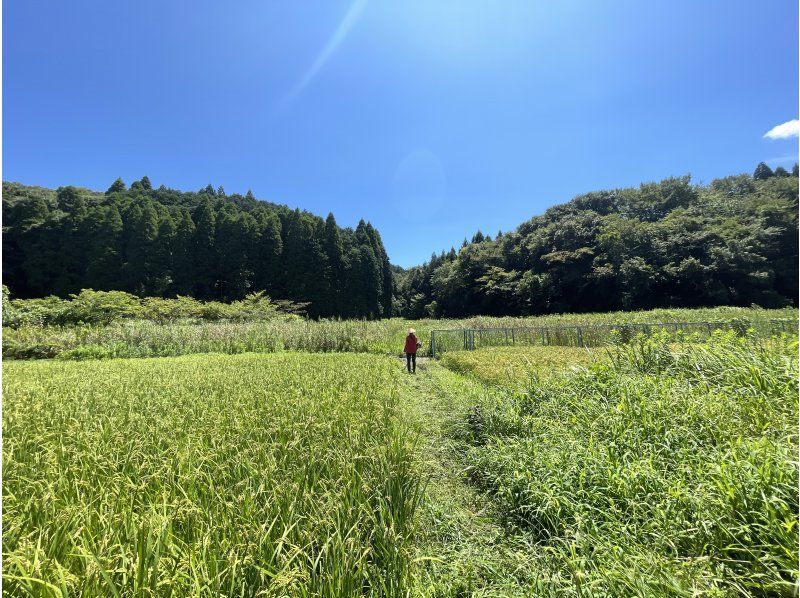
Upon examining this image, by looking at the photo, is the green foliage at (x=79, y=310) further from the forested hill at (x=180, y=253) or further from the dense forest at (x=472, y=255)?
the forested hill at (x=180, y=253)

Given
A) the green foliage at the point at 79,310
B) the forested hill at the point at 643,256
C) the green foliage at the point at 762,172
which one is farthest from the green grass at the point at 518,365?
the green foliage at the point at 762,172

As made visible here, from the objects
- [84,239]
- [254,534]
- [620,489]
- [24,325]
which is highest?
[84,239]

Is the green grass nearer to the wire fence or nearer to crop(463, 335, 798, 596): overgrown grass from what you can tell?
crop(463, 335, 798, 596): overgrown grass

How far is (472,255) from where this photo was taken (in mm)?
44688

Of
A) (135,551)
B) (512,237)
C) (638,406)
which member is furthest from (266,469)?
(512,237)

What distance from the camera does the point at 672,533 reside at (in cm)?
198

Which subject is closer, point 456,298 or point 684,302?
point 684,302

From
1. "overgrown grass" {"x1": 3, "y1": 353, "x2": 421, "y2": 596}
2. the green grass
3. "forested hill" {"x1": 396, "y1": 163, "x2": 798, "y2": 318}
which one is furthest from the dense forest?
"overgrown grass" {"x1": 3, "y1": 353, "x2": 421, "y2": 596}

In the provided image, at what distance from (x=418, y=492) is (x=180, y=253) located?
1715 inches

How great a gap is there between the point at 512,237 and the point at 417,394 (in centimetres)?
4189

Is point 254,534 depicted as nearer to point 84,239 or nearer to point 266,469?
point 266,469

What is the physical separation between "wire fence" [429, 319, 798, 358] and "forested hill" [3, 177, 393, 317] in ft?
90.8

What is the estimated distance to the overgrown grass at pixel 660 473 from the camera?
5.68 ft

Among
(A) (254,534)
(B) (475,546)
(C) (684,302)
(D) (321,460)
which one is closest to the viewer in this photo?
(A) (254,534)
